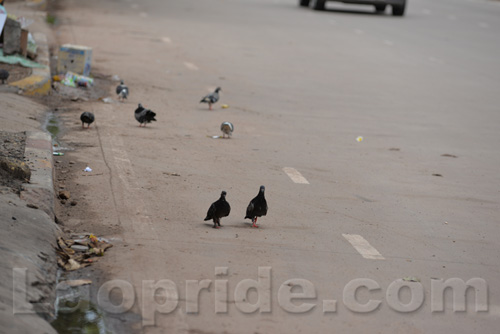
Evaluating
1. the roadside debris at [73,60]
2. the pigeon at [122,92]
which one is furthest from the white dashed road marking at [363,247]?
the roadside debris at [73,60]

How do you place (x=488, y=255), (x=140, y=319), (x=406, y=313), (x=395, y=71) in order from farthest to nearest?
1. (x=395, y=71)
2. (x=488, y=255)
3. (x=406, y=313)
4. (x=140, y=319)

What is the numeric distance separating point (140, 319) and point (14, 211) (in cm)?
174

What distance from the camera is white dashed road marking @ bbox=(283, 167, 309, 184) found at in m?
9.08

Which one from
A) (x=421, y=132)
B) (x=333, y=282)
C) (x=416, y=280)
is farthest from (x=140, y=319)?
(x=421, y=132)

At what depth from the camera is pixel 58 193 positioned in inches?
309

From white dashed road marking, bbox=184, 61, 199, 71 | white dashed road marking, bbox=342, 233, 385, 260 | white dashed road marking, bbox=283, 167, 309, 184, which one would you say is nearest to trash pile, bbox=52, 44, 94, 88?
white dashed road marking, bbox=184, 61, 199, 71

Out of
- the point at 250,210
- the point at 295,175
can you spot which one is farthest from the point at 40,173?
the point at 295,175

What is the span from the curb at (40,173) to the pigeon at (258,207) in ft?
5.23

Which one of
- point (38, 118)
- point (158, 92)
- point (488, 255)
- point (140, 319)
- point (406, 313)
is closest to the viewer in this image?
point (140, 319)

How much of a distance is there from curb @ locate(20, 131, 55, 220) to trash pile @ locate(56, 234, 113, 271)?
0.41m

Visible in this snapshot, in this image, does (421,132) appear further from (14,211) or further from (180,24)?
(180,24)

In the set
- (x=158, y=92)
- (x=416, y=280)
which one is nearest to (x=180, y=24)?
(x=158, y=92)

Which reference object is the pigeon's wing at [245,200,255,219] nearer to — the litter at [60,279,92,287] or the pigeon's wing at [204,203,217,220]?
the pigeon's wing at [204,203,217,220]

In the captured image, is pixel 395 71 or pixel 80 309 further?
pixel 395 71
